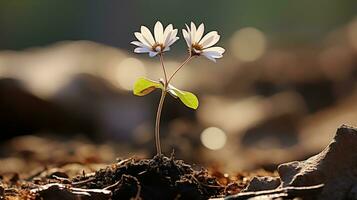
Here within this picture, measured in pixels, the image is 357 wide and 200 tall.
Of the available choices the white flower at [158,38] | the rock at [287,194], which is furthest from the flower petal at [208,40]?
the rock at [287,194]

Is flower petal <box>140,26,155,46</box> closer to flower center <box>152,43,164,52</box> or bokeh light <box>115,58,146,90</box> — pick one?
flower center <box>152,43,164,52</box>

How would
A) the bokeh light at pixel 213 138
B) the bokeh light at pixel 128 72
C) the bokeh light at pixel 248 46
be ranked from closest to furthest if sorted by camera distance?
the bokeh light at pixel 213 138, the bokeh light at pixel 128 72, the bokeh light at pixel 248 46

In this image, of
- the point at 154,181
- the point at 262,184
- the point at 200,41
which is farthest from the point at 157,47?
the point at 262,184

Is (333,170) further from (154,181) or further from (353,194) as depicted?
(154,181)

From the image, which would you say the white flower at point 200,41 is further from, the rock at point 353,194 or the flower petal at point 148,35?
the rock at point 353,194

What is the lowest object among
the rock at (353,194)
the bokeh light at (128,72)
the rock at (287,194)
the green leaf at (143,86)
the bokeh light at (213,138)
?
the rock at (353,194)

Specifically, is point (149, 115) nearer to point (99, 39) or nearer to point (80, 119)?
point (80, 119)

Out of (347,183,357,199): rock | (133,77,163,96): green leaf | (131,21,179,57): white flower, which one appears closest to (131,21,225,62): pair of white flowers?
(131,21,179,57): white flower
